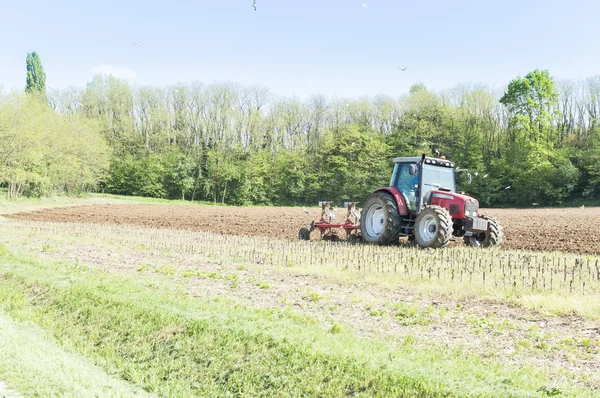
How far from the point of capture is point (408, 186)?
613 inches

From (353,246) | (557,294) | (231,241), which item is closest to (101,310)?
(557,294)

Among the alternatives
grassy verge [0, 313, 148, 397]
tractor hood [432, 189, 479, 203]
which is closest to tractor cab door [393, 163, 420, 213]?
tractor hood [432, 189, 479, 203]

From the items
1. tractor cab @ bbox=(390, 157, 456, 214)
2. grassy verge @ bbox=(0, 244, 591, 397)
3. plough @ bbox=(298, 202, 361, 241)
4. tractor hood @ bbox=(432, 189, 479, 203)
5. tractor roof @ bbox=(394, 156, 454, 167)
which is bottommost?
grassy verge @ bbox=(0, 244, 591, 397)

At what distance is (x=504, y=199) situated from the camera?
50375mm

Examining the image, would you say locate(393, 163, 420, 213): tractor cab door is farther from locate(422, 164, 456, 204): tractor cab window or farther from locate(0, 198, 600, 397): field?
locate(0, 198, 600, 397): field

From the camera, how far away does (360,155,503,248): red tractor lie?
Answer: 1412 cm

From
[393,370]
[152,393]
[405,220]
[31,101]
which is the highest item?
[31,101]

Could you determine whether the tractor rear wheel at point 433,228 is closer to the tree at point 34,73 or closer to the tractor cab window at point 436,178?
the tractor cab window at point 436,178

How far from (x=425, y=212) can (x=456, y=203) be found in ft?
3.31

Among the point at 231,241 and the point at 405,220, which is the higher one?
the point at 405,220

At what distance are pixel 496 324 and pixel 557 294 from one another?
2.13m

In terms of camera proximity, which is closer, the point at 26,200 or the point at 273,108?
the point at 26,200

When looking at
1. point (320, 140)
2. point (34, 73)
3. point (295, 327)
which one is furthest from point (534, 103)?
point (34, 73)

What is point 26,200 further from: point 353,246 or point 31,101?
point 353,246
